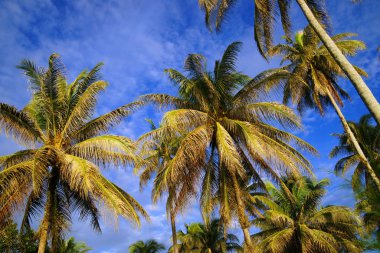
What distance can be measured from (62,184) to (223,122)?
7575 millimetres

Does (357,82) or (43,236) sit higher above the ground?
(357,82)

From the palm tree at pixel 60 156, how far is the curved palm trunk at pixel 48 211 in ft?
0.11

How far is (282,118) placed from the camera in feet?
51.7

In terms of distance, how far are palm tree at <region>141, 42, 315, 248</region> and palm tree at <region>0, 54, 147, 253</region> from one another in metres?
2.48

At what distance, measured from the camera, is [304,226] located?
23391 mm

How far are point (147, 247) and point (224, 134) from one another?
86.5ft

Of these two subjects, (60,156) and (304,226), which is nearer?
(60,156)

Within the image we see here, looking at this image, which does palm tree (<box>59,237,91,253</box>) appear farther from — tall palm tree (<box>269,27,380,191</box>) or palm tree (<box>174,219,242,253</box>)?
tall palm tree (<box>269,27,380,191</box>)

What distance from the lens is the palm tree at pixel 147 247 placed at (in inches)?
1469

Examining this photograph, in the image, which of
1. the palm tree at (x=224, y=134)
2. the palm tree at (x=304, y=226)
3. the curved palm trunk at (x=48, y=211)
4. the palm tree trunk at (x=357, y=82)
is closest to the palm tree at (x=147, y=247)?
the palm tree at (x=304, y=226)

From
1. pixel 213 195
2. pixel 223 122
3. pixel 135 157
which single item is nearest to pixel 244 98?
pixel 223 122

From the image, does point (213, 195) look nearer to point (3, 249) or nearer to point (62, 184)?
point (62, 184)

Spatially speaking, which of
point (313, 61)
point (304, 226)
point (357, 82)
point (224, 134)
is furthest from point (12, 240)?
point (313, 61)

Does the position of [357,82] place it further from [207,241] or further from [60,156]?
[207,241]
